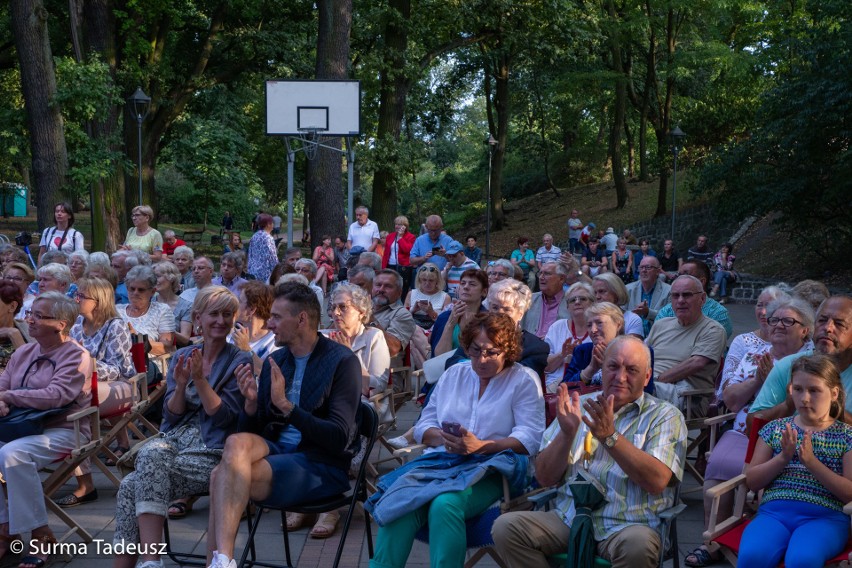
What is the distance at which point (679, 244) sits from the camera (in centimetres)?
3222

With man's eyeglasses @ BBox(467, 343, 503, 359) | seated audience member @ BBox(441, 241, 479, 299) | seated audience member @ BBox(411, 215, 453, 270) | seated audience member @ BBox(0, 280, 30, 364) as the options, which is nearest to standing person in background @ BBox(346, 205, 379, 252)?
seated audience member @ BBox(411, 215, 453, 270)

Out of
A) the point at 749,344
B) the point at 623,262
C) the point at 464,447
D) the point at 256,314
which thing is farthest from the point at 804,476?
the point at 623,262

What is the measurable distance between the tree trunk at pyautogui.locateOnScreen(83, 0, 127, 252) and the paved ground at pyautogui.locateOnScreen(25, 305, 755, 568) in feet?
39.5

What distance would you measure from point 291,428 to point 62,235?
300 inches

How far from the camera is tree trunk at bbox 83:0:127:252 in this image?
18.0m

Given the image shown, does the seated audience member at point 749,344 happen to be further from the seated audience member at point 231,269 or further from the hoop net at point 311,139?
the hoop net at point 311,139

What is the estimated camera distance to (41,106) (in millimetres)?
15062

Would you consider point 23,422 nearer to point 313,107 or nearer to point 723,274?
point 313,107

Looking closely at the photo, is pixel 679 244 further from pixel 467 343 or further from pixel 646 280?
pixel 467 343

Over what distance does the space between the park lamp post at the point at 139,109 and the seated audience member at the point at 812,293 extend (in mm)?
17513

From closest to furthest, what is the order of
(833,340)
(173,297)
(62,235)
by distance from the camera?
(833,340) → (173,297) → (62,235)

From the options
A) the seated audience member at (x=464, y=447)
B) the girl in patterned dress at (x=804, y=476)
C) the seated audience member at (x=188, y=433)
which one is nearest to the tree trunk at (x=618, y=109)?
the seated audience member at (x=188, y=433)

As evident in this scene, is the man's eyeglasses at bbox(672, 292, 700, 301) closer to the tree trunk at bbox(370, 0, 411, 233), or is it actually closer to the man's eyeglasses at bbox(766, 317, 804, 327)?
the man's eyeglasses at bbox(766, 317, 804, 327)

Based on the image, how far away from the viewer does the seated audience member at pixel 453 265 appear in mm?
11508
